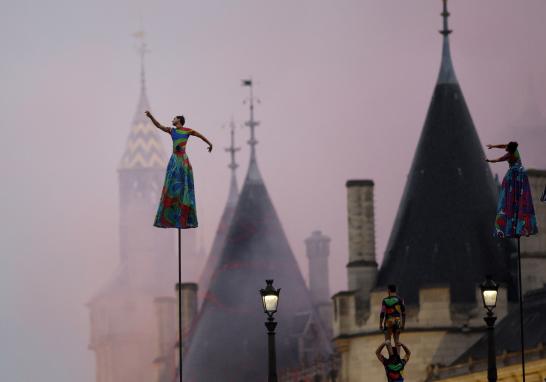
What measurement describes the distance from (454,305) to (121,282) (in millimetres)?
36685

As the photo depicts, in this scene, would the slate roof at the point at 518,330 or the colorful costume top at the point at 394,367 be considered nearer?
the colorful costume top at the point at 394,367

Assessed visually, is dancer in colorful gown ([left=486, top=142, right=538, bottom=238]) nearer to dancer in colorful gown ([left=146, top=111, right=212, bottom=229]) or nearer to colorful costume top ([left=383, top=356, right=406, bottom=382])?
colorful costume top ([left=383, top=356, right=406, bottom=382])

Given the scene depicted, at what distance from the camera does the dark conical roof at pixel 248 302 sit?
103875 mm

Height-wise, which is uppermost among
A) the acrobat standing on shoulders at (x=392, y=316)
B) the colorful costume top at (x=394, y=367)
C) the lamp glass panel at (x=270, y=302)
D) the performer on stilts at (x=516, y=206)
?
the performer on stilts at (x=516, y=206)

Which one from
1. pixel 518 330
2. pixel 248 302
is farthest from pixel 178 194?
pixel 248 302

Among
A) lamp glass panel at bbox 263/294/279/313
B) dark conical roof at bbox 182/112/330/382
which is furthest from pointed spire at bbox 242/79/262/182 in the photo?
lamp glass panel at bbox 263/294/279/313

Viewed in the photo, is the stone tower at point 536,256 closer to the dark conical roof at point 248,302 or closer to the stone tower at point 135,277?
the dark conical roof at point 248,302

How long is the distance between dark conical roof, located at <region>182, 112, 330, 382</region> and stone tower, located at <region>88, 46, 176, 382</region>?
13067mm

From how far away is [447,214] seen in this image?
294 feet

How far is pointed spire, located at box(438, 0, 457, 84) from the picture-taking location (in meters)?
92.5

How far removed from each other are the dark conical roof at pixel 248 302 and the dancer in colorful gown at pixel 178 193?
4136 centimetres

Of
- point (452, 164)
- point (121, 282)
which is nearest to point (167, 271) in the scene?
point (121, 282)

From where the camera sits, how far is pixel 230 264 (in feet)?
350

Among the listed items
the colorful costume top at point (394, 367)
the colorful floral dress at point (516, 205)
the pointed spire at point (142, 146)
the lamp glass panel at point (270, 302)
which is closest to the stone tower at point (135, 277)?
the pointed spire at point (142, 146)
